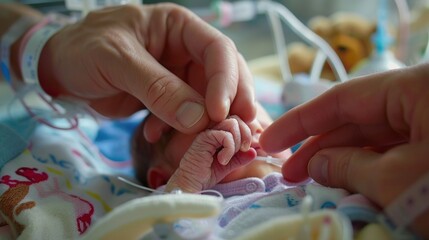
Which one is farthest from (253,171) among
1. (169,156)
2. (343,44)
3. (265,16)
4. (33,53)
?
(265,16)

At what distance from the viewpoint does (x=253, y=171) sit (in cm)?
81

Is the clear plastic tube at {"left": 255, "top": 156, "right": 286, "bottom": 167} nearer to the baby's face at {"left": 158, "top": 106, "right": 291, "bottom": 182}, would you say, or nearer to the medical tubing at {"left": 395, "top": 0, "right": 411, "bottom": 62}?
the baby's face at {"left": 158, "top": 106, "right": 291, "bottom": 182}

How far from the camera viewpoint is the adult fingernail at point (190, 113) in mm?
695

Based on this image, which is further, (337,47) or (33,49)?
(337,47)

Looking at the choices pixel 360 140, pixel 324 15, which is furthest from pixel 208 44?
pixel 324 15

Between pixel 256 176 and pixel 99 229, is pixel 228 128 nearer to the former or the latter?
pixel 256 176

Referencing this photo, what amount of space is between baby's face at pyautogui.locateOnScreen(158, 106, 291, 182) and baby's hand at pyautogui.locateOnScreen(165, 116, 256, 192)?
7 cm

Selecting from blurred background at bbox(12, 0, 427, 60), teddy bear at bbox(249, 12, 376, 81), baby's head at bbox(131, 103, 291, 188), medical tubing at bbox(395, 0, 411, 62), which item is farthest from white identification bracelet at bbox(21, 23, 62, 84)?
medical tubing at bbox(395, 0, 411, 62)

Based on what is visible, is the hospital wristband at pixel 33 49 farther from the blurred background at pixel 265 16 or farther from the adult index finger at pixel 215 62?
the blurred background at pixel 265 16

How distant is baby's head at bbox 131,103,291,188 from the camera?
797 mm

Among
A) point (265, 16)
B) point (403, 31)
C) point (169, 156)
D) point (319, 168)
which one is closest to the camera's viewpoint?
point (319, 168)

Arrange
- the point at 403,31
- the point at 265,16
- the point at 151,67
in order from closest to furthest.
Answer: the point at 151,67
the point at 403,31
the point at 265,16

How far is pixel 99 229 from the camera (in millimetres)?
509

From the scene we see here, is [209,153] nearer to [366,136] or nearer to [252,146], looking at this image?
[252,146]
